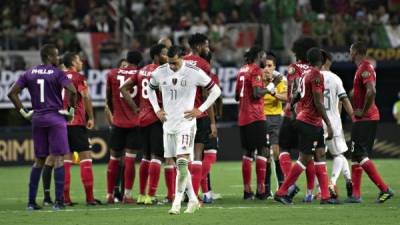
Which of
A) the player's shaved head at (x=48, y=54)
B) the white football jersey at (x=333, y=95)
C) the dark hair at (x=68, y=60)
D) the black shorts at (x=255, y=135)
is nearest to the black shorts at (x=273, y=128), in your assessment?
the black shorts at (x=255, y=135)

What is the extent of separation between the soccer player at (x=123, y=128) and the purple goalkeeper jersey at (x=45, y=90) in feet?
6.18

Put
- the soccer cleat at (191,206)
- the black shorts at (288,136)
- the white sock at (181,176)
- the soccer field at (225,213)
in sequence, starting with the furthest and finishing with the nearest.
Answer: the black shorts at (288,136), the soccer cleat at (191,206), the white sock at (181,176), the soccer field at (225,213)

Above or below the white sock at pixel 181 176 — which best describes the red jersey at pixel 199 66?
above

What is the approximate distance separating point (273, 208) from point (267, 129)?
3.47 metres

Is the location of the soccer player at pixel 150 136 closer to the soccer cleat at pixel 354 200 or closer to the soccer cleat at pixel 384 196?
the soccer cleat at pixel 354 200

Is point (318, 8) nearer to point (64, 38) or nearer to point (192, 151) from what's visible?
point (64, 38)

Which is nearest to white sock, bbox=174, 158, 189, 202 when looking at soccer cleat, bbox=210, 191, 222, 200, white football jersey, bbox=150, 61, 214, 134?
white football jersey, bbox=150, 61, 214, 134

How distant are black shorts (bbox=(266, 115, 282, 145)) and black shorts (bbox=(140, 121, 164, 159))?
8.28 feet

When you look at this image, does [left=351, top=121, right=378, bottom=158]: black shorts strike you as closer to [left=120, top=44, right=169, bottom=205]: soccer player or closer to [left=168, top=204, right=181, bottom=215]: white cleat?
[left=120, top=44, right=169, bottom=205]: soccer player

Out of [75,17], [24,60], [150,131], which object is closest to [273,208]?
[150,131]

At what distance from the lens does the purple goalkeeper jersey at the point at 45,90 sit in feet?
53.5

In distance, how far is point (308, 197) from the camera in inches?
684

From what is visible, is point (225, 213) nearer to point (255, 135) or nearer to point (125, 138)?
point (255, 135)

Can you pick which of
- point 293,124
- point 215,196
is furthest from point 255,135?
Answer: point 215,196
